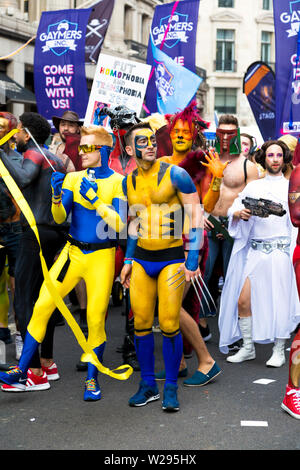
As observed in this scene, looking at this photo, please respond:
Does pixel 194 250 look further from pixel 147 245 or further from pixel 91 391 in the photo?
pixel 91 391

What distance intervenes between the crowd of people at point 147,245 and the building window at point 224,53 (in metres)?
45.8

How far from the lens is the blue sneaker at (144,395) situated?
457cm

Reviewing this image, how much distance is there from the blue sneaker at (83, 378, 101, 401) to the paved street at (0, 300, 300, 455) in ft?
0.18

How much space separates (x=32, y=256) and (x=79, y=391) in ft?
3.50

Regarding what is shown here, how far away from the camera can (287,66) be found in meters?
8.92

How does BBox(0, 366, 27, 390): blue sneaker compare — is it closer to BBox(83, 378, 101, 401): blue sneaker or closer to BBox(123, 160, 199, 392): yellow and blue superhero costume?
BBox(83, 378, 101, 401): blue sneaker

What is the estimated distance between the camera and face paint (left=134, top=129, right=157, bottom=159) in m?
4.54

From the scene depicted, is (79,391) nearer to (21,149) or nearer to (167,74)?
(21,149)

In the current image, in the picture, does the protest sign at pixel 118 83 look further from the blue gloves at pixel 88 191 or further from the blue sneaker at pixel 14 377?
the blue sneaker at pixel 14 377

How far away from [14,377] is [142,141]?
188 cm

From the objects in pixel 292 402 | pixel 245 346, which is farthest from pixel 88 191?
pixel 245 346

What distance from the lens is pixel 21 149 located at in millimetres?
5184

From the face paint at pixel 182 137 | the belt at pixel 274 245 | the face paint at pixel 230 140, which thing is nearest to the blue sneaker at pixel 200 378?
the belt at pixel 274 245

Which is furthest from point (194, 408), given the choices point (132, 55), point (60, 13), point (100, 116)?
point (132, 55)
